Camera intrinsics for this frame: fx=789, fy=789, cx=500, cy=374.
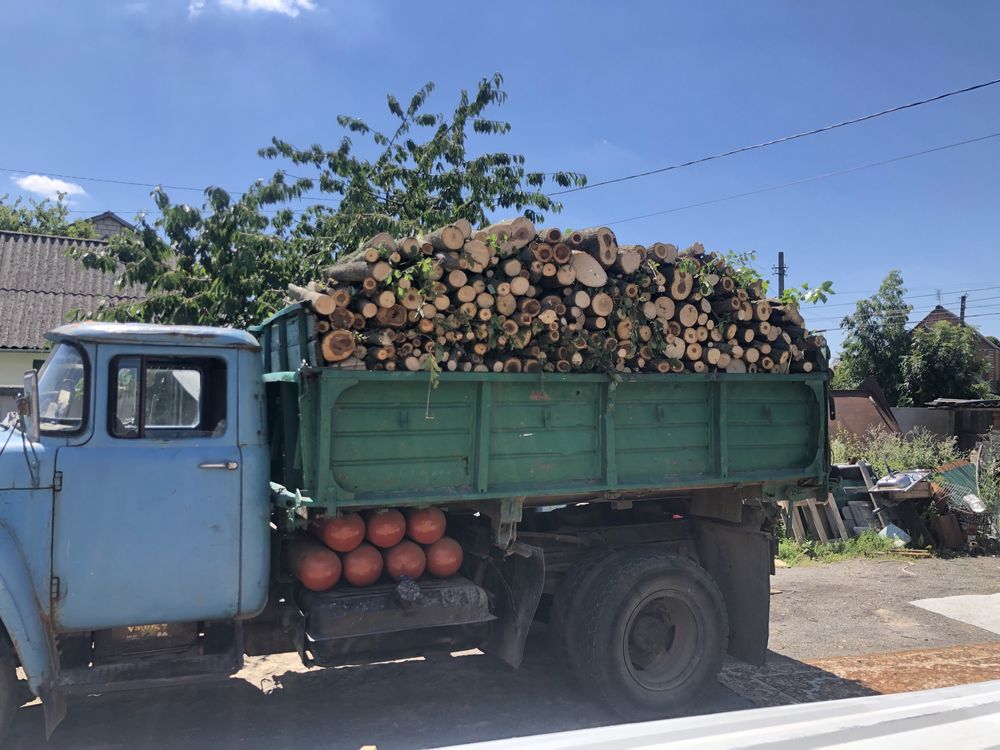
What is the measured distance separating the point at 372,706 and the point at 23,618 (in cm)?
222

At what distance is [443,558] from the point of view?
16.0 feet

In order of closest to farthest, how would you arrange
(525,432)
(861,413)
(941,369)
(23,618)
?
1. (23,618)
2. (525,432)
3. (861,413)
4. (941,369)

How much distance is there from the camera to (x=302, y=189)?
962cm

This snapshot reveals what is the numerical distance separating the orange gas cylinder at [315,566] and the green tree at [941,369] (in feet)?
75.2

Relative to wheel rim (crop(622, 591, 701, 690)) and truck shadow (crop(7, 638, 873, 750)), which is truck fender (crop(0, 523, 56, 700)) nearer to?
truck shadow (crop(7, 638, 873, 750))

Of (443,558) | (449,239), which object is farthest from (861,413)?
(449,239)

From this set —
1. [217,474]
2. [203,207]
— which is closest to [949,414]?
[203,207]

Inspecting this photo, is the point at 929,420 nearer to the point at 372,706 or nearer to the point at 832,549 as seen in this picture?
the point at 832,549

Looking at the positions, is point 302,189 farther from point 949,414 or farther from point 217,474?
point 949,414

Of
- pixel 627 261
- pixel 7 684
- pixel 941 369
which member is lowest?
pixel 7 684

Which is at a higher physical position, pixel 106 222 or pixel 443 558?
pixel 106 222

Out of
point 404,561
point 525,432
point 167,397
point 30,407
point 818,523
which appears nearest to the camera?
point 30,407

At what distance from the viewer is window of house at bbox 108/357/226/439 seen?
407 cm

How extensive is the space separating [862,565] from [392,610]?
25.9ft
